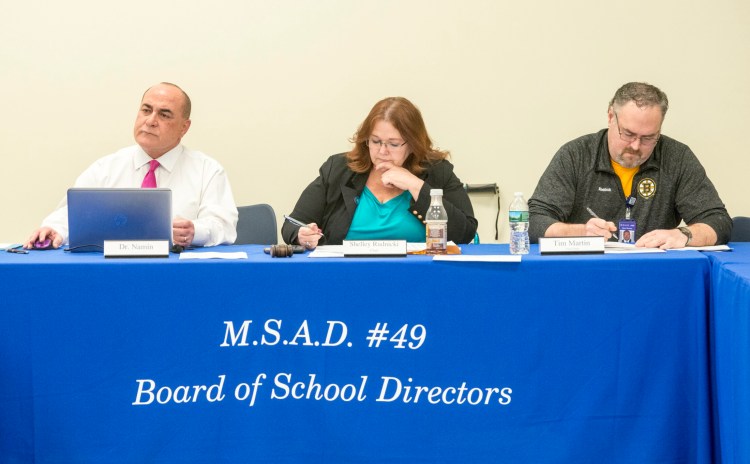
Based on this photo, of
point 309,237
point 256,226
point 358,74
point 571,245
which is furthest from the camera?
point 358,74

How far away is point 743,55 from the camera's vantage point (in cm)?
382

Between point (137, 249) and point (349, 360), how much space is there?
0.67 metres

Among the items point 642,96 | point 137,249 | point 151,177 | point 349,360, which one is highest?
point 642,96

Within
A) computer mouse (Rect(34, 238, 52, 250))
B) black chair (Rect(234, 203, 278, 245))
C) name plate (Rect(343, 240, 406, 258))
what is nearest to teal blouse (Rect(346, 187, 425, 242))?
black chair (Rect(234, 203, 278, 245))

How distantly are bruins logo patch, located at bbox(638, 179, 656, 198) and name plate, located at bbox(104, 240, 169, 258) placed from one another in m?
1.73

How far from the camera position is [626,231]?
268 cm

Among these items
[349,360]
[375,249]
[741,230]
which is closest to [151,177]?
[375,249]

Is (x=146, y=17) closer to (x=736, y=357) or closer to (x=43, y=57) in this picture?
(x=43, y=57)

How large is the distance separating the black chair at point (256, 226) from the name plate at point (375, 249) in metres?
1.23

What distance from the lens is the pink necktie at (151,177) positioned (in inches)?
116

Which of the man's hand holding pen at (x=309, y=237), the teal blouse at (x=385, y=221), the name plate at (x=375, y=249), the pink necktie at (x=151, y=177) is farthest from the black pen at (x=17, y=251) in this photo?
the teal blouse at (x=385, y=221)

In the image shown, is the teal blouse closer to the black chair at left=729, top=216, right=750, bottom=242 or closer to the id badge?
the id badge

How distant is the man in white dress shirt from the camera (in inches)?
114

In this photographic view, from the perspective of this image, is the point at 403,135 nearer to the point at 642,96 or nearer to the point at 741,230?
the point at 642,96
